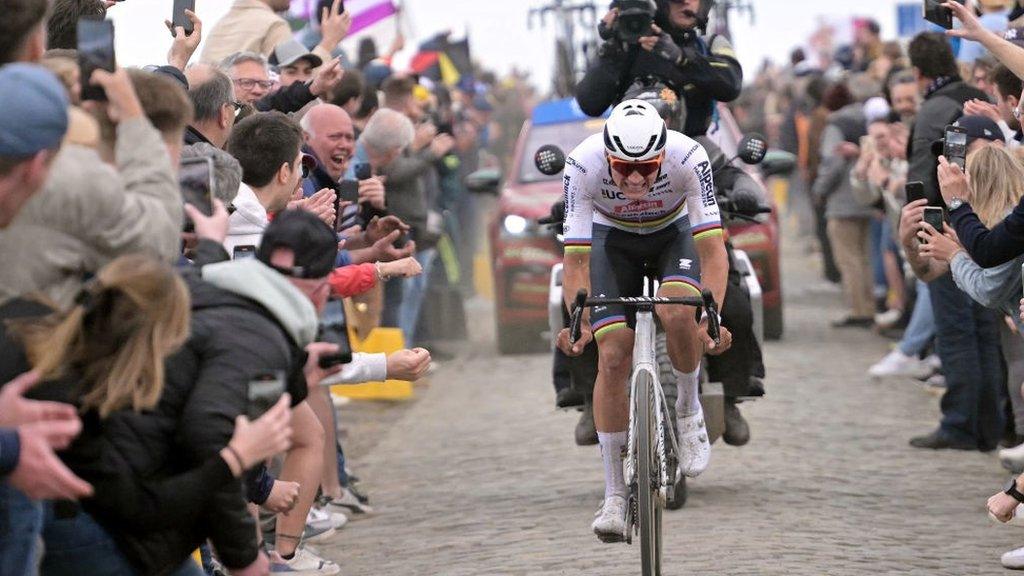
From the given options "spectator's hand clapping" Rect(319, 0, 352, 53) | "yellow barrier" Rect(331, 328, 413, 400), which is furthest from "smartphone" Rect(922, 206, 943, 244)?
"yellow barrier" Rect(331, 328, 413, 400)

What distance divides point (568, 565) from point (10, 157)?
4435mm

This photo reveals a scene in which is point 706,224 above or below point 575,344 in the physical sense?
above

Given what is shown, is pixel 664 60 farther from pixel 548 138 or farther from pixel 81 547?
pixel 548 138

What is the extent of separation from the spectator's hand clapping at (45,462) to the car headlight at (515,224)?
1263cm

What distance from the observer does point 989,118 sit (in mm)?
10773

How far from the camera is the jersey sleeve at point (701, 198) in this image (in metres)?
9.17

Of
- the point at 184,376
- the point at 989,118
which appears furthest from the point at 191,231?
the point at 989,118

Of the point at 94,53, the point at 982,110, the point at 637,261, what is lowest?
the point at 637,261

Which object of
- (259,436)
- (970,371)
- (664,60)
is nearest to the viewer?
(259,436)

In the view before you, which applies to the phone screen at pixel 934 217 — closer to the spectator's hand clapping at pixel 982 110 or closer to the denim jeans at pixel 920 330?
the spectator's hand clapping at pixel 982 110

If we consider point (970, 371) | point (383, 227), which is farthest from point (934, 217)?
point (970, 371)

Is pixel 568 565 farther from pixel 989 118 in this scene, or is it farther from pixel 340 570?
pixel 989 118

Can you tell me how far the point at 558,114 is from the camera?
18484 mm

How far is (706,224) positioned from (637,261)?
0.50 meters
